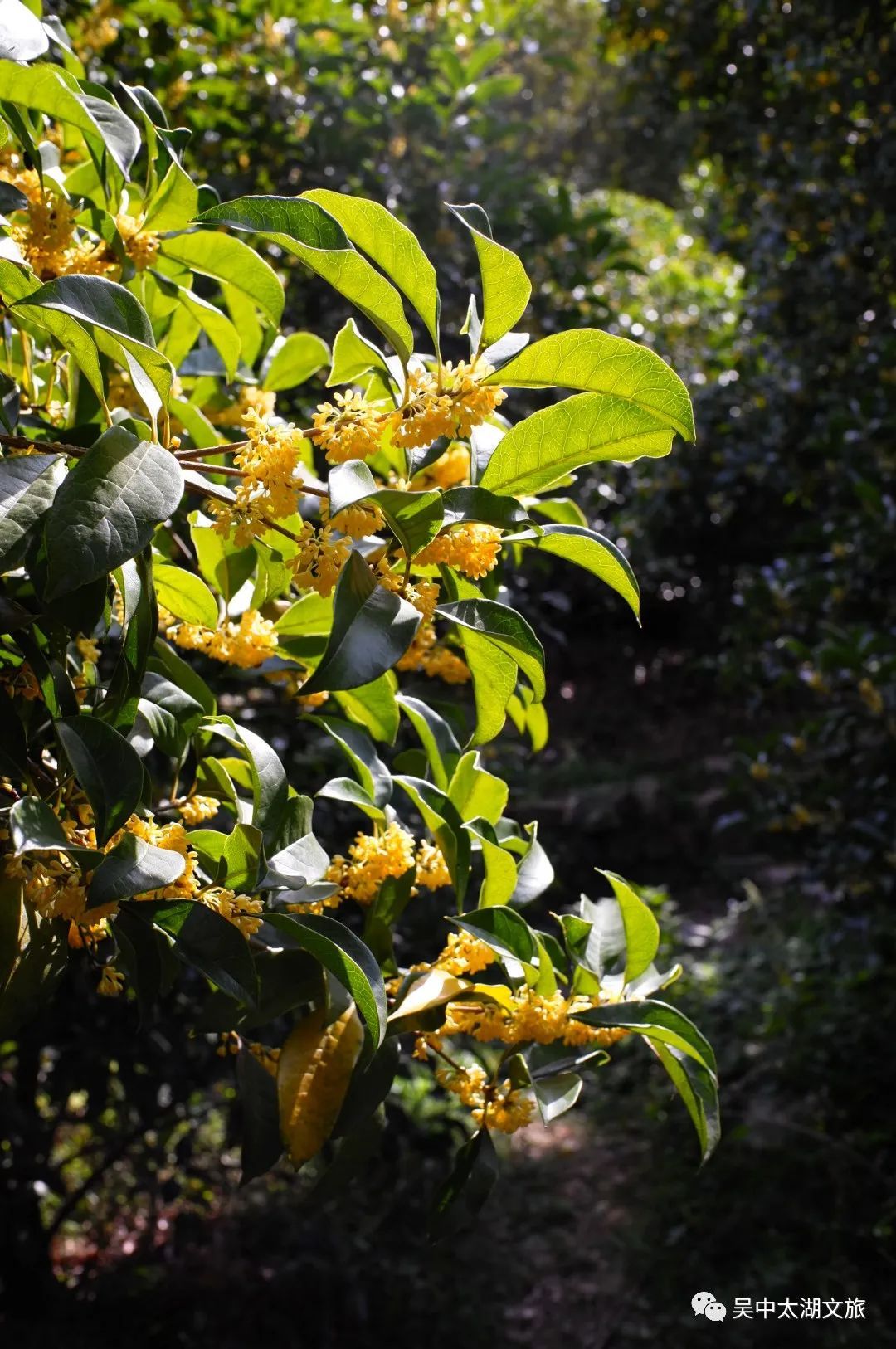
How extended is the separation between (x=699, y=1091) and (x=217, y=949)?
0.43 meters

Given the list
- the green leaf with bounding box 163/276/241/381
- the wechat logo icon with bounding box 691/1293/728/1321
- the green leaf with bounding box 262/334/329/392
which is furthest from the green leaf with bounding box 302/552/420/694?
the wechat logo icon with bounding box 691/1293/728/1321

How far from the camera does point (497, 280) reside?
73 cm

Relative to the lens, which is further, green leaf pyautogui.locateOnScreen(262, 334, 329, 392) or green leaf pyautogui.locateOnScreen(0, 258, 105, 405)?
green leaf pyautogui.locateOnScreen(262, 334, 329, 392)

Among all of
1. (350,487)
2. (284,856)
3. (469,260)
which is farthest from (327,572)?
(469,260)

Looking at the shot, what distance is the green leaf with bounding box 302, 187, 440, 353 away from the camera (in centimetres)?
76

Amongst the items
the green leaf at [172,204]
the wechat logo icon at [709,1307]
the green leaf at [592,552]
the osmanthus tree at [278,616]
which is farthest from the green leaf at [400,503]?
the wechat logo icon at [709,1307]

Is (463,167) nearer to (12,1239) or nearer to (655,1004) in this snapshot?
(655,1004)

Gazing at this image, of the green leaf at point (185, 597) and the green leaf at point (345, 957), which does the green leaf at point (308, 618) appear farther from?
the green leaf at point (345, 957)

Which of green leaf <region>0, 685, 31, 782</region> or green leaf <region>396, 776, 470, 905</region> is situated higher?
green leaf <region>0, 685, 31, 782</region>

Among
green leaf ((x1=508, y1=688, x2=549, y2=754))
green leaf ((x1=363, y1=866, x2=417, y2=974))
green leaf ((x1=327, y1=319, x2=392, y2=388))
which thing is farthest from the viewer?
green leaf ((x1=508, y1=688, x2=549, y2=754))

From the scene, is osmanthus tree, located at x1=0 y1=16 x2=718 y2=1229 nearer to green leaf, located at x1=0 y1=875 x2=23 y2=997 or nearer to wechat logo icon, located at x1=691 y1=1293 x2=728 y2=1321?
green leaf, located at x1=0 y1=875 x2=23 y2=997

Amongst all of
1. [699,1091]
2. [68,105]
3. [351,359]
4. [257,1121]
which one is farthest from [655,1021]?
[68,105]

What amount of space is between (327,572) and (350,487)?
0.25 feet

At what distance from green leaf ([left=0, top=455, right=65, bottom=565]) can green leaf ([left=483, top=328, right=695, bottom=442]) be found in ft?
0.91
